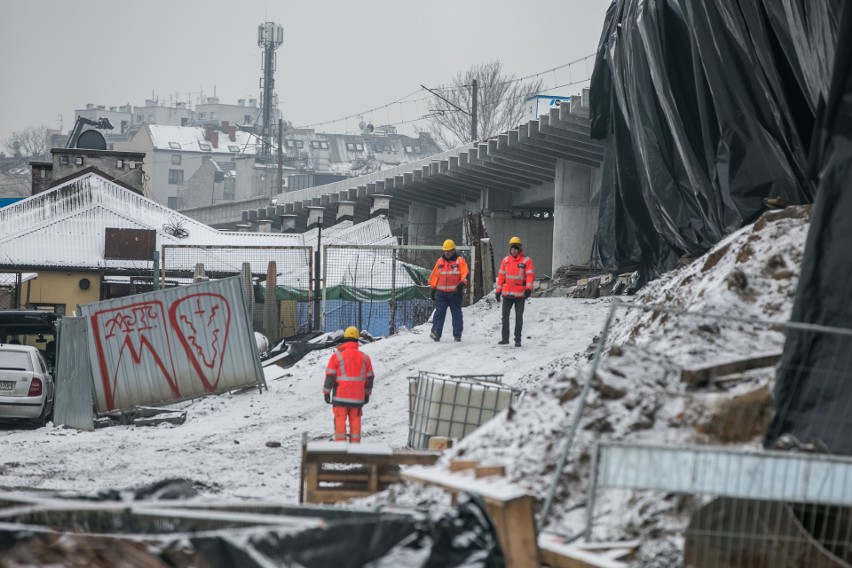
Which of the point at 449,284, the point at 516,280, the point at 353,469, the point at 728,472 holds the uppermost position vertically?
the point at 516,280

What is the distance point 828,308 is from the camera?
7.36 m

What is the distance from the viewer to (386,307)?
26062 mm

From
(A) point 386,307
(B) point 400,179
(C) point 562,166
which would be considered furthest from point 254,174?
(A) point 386,307

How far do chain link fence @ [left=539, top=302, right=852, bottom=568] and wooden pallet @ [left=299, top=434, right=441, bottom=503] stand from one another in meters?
1.68

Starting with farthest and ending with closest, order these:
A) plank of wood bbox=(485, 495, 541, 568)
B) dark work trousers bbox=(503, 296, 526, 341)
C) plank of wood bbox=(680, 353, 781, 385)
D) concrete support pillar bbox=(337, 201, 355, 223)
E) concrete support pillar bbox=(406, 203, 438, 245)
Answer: concrete support pillar bbox=(406, 203, 438, 245) → concrete support pillar bbox=(337, 201, 355, 223) → dark work trousers bbox=(503, 296, 526, 341) → plank of wood bbox=(680, 353, 781, 385) → plank of wood bbox=(485, 495, 541, 568)

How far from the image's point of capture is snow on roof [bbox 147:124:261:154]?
113 metres

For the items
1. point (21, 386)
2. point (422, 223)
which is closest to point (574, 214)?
point (422, 223)

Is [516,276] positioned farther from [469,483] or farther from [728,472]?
[728,472]

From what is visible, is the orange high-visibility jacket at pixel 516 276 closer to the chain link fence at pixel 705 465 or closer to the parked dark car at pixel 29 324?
the parked dark car at pixel 29 324

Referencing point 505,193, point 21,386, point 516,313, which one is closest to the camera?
point 21,386

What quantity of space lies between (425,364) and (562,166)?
16.9 m

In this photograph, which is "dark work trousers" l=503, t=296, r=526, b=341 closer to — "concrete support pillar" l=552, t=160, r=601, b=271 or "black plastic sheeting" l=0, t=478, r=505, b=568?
"black plastic sheeting" l=0, t=478, r=505, b=568

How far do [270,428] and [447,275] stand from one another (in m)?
4.74

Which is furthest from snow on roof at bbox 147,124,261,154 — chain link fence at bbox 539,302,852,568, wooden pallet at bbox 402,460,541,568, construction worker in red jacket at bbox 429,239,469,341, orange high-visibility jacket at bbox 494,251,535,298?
wooden pallet at bbox 402,460,541,568
